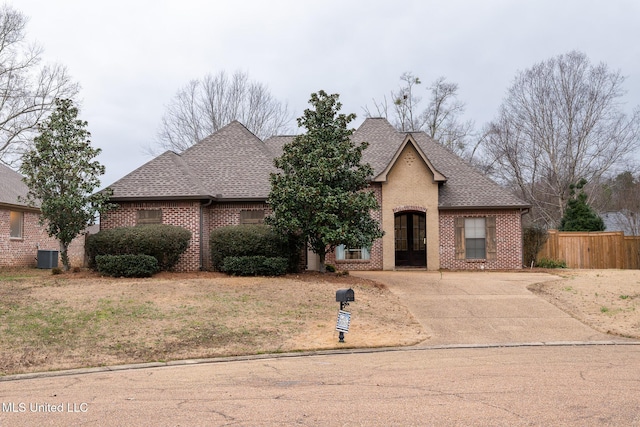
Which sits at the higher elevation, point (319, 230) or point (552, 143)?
point (552, 143)

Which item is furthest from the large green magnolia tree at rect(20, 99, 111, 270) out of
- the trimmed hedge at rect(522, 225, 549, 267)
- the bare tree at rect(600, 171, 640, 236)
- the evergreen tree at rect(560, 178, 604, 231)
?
the bare tree at rect(600, 171, 640, 236)

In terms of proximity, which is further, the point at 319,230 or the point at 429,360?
the point at 319,230

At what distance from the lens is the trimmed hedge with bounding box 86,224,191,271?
19250mm

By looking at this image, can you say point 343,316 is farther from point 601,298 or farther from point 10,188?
point 10,188

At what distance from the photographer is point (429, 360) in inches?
423

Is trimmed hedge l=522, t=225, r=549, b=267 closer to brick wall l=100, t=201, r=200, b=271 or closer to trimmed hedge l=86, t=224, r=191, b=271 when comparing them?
brick wall l=100, t=201, r=200, b=271

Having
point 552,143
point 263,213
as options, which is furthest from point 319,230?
point 552,143

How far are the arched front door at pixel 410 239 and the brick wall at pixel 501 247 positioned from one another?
5.14ft

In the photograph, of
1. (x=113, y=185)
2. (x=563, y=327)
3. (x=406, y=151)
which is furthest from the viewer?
(x=406, y=151)

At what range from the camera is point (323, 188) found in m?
19.4

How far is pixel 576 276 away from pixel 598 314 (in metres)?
7.16

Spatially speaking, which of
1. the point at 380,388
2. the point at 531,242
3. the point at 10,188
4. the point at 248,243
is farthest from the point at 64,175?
the point at 531,242

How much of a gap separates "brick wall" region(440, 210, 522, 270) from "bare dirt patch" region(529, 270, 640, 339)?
8.91 feet

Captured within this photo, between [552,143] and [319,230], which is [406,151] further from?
[552,143]
